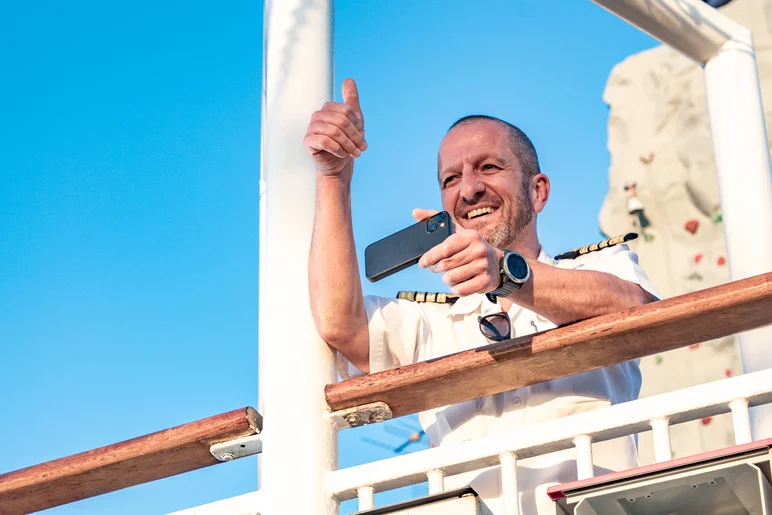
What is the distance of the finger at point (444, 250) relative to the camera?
8.63ft

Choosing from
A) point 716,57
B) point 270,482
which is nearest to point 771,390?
point 270,482

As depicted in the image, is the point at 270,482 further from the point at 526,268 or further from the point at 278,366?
the point at 526,268

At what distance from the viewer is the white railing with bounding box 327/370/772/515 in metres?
2.49

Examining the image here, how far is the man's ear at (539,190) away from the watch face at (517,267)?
1.22 meters

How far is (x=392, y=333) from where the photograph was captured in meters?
3.49

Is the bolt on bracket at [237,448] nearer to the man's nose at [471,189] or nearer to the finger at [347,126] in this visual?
the finger at [347,126]

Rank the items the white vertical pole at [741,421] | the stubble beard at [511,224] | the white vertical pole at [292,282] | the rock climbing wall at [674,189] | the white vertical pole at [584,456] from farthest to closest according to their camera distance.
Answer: the rock climbing wall at [674,189] → the stubble beard at [511,224] → the white vertical pole at [292,282] → the white vertical pole at [584,456] → the white vertical pole at [741,421]

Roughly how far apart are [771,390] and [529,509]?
0.81 m

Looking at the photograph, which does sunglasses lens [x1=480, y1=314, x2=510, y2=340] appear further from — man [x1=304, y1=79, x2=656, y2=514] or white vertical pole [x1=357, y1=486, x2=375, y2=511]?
white vertical pole [x1=357, y1=486, x2=375, y2=511]

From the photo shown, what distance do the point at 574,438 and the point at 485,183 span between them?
1466 millimetres

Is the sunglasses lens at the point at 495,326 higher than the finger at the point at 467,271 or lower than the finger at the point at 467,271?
higher

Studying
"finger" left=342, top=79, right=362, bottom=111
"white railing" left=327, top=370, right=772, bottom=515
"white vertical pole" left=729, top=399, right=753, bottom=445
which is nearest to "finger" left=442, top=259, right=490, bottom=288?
"white railing" left=327, top=370, right=772, bottom=515

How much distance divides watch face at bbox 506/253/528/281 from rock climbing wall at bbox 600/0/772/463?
1312 cm

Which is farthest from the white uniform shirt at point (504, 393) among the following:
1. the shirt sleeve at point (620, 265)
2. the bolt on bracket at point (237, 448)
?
the bolt on bracket at point (237, 448)
